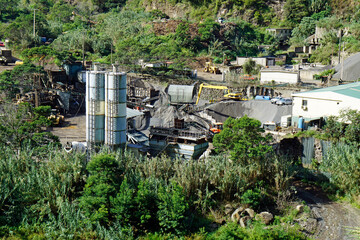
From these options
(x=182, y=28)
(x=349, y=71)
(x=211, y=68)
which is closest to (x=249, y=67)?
(x=211, y=68)

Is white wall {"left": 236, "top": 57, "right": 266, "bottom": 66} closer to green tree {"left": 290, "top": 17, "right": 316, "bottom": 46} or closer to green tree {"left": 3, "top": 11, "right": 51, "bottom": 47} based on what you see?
green tree {"left": 290, "top": 17, "right": 316, "bottom": 46}

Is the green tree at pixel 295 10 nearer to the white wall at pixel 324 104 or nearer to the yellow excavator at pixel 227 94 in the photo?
the yellow excavator at pixel 227 94

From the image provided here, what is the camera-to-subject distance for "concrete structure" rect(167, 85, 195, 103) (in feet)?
109

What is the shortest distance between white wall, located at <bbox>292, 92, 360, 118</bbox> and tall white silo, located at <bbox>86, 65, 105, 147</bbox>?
471 inches

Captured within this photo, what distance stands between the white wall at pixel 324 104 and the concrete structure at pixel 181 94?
29.9ft

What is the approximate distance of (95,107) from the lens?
19797mm

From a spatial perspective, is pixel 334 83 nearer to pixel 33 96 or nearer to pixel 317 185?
pixel 317 185

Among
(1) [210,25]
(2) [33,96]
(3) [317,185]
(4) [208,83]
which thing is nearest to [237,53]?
(1) [210,25]

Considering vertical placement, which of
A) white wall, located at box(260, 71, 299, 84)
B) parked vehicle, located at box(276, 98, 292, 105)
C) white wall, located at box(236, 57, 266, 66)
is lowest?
parked vehicle, located at box(276, 98, 292, 105)

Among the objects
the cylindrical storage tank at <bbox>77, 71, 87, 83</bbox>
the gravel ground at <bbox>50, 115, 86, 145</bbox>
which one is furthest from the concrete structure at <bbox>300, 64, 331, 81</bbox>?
the gravel ground at <bbox>50, 115, 86, 145</bbox>

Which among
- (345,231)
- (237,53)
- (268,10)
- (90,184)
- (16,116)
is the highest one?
(268,10)

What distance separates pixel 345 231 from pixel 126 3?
215 ft

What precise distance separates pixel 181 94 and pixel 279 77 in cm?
890

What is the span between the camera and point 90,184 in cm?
1669
